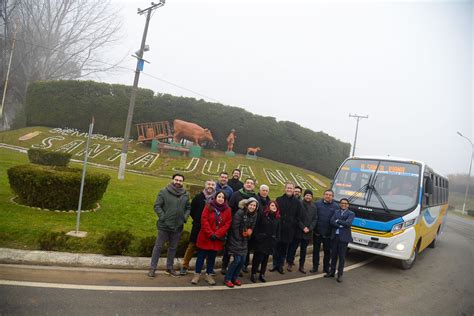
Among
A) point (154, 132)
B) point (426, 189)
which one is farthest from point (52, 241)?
point (154, 132)

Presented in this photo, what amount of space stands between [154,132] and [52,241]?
73.1ft

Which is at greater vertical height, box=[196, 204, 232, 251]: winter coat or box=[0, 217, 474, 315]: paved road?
box=[196, 204, 232, 251]: winter coat

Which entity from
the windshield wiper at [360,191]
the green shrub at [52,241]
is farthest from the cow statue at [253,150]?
the green shrub at [52,241]

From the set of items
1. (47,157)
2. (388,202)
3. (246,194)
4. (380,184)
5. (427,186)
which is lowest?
(47,157)

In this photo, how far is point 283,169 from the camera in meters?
29.3

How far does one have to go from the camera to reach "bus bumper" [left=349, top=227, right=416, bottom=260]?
25.0 ft

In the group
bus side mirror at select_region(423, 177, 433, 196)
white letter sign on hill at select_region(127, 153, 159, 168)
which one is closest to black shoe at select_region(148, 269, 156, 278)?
bus side mirror at select_region(423, 177, 433, 196)

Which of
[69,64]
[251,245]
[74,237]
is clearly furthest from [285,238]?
[69,64]

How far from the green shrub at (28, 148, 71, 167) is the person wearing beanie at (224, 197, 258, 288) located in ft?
37.1

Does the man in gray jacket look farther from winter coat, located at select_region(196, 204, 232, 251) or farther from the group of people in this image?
winter coat, located at select_region(196, 204, 232, 251)

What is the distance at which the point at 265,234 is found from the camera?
578cm

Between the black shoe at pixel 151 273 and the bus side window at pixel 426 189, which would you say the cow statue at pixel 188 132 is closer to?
the bus side window at pixel 426 189

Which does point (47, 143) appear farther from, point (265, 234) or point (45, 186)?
point (265, 234)

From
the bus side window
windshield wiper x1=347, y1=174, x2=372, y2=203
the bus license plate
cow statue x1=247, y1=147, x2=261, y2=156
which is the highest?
cow statue x1=247, y1=147, x2=261, y2=156
